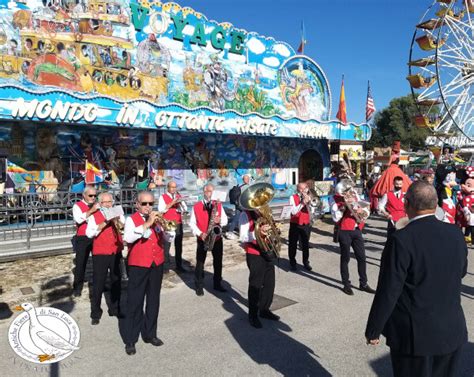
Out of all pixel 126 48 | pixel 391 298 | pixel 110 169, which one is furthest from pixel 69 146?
pixel 391 298

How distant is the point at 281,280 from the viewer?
7.37m

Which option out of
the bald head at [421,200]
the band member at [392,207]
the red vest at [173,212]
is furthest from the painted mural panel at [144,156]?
the bald head at [421,200]

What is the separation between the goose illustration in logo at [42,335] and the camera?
274 cm

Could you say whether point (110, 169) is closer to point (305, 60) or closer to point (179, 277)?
point (179, 277)

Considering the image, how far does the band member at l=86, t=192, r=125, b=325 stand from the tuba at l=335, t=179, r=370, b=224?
374cm

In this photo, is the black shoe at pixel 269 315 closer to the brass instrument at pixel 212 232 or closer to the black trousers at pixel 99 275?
the brass instrument at pixel 212 232

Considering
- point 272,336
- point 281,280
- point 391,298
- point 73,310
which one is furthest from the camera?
point 281,280

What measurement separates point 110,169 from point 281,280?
28.2 ft

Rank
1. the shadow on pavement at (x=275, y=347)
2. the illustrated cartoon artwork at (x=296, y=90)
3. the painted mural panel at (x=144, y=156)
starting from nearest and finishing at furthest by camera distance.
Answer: the shadow on pavement at (x=275, y=347) < the painted mural panel at (x=144, y=156) < the illustrated cartoon artwork at (x=296, y=90)

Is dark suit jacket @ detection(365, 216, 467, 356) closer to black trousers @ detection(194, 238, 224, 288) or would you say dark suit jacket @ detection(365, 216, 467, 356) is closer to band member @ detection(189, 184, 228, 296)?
band member @ detection(189, 184, 228, 296)

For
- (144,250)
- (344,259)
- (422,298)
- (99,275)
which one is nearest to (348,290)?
(344,259)

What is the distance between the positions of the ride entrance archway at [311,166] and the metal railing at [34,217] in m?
11.4

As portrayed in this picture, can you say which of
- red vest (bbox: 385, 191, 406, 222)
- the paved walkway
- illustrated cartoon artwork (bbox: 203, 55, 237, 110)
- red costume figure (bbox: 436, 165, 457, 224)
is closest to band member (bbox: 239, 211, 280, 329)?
the paved walkway

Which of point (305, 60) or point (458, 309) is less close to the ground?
point (305, 60)
